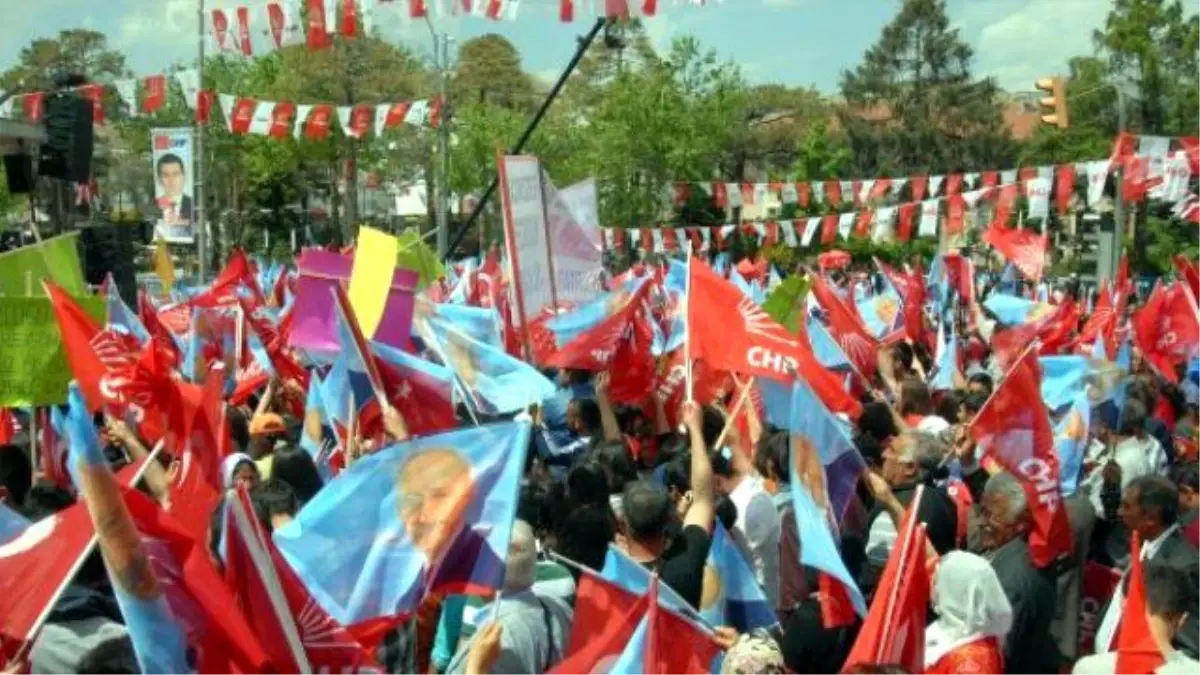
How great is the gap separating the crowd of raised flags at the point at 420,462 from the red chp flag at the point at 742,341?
0.04ft

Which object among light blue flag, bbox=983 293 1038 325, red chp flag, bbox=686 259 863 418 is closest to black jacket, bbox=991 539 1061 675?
red chp flag, bbox=686 259 863 418

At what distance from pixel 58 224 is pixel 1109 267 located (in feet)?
54.4

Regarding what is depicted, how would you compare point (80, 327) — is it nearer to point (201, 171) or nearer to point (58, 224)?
point (58, 224)

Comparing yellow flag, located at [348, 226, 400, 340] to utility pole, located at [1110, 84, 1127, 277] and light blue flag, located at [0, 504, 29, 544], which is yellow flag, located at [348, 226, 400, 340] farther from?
utility pole, located at [1110, 84, 1127, 277]

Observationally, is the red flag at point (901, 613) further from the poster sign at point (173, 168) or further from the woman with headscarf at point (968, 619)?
the poster sign at point (173, 168)

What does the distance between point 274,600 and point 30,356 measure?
4.20 m

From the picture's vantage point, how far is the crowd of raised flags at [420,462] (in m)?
4.12

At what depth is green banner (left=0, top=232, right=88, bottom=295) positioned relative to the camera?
347 inches

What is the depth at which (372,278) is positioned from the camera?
373 inches

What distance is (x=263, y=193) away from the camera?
64.0 metres

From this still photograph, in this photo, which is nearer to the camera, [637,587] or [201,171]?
[637,587]

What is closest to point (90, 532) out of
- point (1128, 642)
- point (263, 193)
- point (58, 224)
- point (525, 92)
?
point (1128, 642)

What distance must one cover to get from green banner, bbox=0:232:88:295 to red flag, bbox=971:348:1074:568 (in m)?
5.03

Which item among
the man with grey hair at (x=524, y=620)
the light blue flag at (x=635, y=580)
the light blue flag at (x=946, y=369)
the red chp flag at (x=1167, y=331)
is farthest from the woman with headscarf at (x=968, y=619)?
the red chp flag at (x=1167, y=331)
